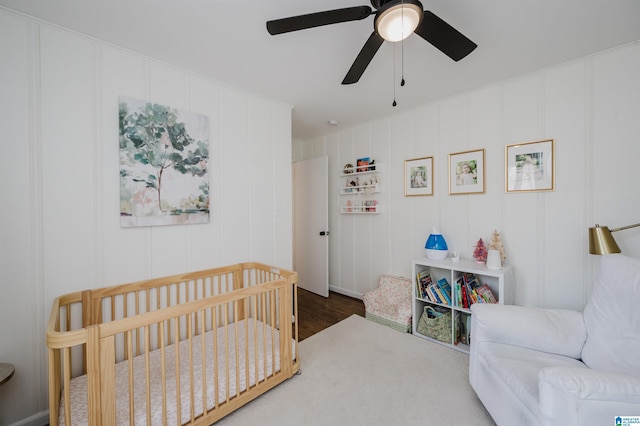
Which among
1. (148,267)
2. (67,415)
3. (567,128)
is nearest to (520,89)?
(567,128)

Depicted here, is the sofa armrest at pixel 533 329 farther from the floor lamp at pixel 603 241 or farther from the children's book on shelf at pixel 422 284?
the children's book on shelf at pixel 422 284

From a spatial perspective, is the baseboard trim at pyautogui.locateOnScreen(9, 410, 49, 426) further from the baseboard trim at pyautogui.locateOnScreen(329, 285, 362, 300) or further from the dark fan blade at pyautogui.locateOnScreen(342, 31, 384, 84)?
the baseboard trim at pyautogui.locateOnScreen(329, 285, 362, 300)

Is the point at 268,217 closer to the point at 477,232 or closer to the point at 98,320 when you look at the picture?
the point at 98,320

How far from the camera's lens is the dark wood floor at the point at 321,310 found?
278cm

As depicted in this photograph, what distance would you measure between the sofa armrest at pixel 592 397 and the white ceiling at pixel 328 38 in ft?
6.15

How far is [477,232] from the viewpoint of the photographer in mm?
2537

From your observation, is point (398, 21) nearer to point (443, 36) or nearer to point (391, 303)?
point (443, 36)

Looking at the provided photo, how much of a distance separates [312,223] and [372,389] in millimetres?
2425

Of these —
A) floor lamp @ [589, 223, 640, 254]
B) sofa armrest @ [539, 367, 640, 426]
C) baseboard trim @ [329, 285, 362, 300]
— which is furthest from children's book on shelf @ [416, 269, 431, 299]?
sofa armrest @ [539, 367, 640, 426]

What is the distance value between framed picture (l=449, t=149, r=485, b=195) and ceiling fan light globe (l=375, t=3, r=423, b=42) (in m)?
1.79

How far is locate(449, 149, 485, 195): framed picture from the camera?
250 centimetres

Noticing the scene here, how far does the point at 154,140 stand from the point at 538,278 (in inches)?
132

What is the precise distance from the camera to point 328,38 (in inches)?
66.1

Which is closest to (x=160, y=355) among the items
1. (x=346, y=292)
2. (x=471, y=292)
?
(x=471, y=292)
